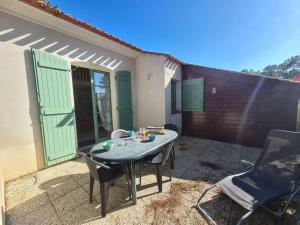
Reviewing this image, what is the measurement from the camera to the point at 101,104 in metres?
4.18

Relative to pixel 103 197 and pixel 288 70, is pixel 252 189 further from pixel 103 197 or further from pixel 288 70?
pixel 288 70

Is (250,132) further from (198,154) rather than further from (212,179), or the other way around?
(212,179)

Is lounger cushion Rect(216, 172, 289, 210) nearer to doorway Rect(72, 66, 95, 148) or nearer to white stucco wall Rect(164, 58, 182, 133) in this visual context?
white stucco wall Rect(164, 58, 182, 133)

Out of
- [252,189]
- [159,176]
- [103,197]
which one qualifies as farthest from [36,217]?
→ [252,189]

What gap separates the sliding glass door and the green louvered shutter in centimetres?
288

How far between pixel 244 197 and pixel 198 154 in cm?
202

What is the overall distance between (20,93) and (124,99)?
2603 mm

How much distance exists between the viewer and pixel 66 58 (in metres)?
3.23

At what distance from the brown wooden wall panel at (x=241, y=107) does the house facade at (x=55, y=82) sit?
4.19 ft

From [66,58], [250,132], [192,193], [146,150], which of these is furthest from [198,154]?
[66,58]

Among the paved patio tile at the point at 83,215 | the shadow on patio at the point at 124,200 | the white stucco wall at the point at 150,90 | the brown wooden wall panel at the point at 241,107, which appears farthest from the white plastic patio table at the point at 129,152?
the brown wooden wall panel at the point at 241,107

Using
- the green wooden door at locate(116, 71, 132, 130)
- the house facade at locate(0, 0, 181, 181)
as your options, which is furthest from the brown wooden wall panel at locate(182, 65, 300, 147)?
the green wooden door at locate(116, 71, 132, 130)

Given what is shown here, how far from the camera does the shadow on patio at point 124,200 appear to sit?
5.33ft

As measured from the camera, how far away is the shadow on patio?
Answer: 1.63 meters
